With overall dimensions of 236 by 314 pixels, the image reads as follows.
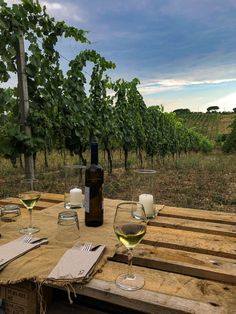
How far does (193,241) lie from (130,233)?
1.58 feet

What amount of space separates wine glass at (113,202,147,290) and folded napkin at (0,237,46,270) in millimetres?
406

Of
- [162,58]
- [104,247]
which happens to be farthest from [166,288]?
[162,58]

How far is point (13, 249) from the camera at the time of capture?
124 cm

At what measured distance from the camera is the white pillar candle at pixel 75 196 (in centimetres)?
Result: 188

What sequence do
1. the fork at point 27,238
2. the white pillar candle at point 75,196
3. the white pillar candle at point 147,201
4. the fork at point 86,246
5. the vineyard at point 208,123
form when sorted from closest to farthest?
1. the fork at point 86,246
2. the fork at point 27,238
3. the white pillar candle at point 147,201
4. the white pillar candle at point 75,196
5. the vineyard at point 208,123

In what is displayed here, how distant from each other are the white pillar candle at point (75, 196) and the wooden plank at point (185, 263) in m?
0.66

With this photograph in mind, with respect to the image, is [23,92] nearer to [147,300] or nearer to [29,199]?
[29,199]

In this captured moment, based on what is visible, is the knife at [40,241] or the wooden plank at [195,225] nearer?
the knife at [40,241]

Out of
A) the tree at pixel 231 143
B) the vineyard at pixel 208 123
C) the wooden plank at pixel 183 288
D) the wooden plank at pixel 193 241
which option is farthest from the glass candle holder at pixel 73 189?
the vineyard at pixel 208 123

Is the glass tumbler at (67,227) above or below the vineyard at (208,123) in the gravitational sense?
below

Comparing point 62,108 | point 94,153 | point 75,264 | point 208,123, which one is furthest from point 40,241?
point 208,123

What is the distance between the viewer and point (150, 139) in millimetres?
12836

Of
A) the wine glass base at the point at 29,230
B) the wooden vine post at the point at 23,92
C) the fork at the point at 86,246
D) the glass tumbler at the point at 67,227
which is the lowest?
the wine glass base at the point at 29,230

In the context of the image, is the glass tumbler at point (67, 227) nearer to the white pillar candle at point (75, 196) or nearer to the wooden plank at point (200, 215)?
the white pillar candle at point (75, 196)
